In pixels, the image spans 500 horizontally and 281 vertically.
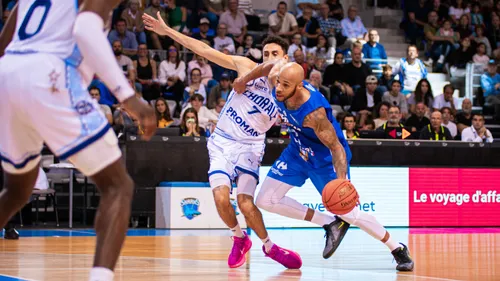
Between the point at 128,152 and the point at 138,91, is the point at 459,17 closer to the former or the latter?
the point at 138,91

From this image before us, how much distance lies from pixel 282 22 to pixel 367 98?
10.9 ft

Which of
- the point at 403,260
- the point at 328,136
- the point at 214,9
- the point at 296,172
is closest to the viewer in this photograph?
the point at 328,136

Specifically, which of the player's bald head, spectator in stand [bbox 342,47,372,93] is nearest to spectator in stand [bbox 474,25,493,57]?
spectator in stand [bbox 342,47,372,93]

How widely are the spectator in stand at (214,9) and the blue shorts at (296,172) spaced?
444 inches

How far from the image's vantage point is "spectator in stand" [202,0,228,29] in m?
18.9

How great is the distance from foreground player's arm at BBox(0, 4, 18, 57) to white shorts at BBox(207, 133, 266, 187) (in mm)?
3383

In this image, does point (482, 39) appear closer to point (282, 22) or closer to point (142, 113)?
point (282, 22)

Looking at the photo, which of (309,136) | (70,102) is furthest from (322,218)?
(70,102)

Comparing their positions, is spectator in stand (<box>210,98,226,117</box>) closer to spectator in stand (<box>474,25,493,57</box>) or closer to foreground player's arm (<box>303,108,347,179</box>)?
foreground player's arm (<box>303,108,347,179</box>)

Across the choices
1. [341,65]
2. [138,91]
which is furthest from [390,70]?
[138,91]

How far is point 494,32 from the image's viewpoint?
854 inches

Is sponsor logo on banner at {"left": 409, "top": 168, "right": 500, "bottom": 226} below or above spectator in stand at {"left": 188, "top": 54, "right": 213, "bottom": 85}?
below

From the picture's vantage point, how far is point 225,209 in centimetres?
757

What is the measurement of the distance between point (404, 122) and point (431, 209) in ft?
8.34
